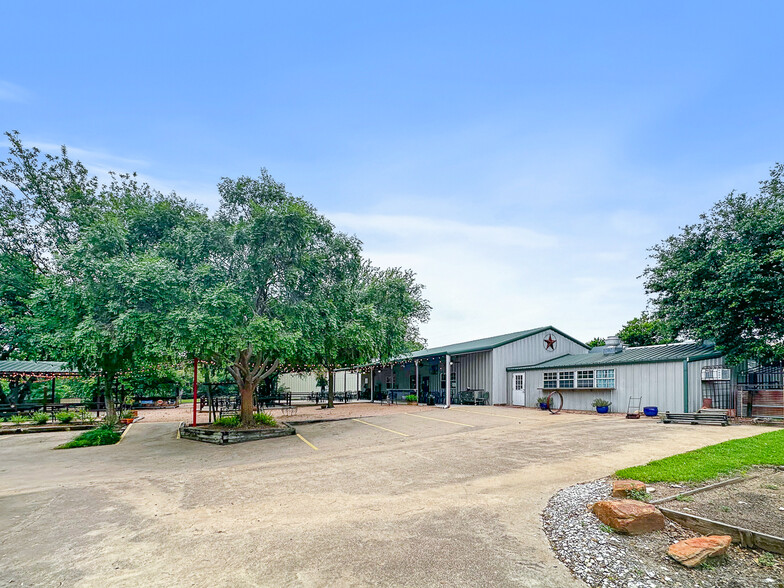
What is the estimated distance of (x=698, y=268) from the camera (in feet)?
55.1

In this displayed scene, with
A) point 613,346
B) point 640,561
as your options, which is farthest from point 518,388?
point 640,561

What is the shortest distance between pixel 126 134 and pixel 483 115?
12741 millimetres

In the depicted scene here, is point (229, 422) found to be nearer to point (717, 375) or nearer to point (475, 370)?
point (475, 370)

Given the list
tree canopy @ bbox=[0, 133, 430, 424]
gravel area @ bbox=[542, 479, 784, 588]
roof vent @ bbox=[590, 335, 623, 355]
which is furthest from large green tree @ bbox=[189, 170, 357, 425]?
roof vent @ bbox=[590, 335, 623, 355]

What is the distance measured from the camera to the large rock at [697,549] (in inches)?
162

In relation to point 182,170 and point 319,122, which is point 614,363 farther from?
point 182,170

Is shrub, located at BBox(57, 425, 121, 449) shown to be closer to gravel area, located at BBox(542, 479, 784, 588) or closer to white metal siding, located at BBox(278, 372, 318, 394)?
gravel area, located at BBox(542, 479, 784, 588)

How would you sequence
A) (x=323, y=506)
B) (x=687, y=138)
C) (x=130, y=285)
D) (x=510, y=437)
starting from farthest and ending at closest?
(x=687, y=138)
(x=510, y=437)
(x=130, y=285)
(x=323, y=506)

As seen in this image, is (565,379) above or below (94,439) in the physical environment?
above

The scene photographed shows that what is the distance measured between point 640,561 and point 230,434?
1199cm

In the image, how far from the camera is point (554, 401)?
2217 cm

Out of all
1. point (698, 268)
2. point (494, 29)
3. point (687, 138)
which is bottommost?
point (698, 268)

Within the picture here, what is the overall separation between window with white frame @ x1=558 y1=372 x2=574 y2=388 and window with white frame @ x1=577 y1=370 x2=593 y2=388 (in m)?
0.40

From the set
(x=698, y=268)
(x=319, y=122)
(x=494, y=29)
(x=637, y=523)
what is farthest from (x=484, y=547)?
(x=698, y=268)
